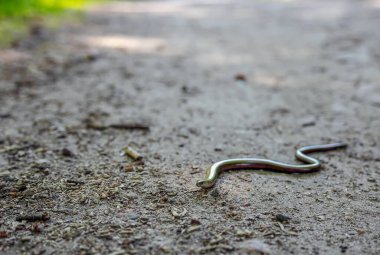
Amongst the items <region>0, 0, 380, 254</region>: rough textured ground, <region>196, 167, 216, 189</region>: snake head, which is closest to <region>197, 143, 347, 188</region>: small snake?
<region>0, 0, 380, 254</region>: rough textured ground

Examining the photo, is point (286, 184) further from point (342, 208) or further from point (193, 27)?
point (193, 27)

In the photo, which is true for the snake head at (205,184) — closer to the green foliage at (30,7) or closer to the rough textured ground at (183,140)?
the rough textured ground at (183,140)

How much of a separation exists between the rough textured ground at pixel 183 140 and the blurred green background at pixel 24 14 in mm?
339

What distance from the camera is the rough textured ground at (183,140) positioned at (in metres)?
2.29

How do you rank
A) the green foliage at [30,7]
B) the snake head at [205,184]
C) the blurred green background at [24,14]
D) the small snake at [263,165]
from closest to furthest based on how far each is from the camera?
the snake head at [205,184]
the small snake at [263,165]
the blurred green background at [24,14]
the green foliage at [30,7]

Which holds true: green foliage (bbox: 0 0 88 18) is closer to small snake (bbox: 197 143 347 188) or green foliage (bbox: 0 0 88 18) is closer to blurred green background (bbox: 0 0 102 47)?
blurred green background (bbox: 0 0 102 47)

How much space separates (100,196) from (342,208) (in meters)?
1.44

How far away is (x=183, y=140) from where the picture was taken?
12.0 feet

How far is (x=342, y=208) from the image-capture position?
2584 mm

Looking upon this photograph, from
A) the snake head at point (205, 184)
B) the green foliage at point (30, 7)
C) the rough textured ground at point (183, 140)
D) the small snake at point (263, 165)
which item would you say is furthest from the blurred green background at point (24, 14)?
the snake head at point (205, 184)

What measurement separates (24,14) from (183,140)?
6129 mm

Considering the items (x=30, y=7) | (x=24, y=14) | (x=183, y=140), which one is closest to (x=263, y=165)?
(x=183, y=140)

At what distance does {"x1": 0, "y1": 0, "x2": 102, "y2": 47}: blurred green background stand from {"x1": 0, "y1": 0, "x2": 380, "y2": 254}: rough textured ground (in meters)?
0.34

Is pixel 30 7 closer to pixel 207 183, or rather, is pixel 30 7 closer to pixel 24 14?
pixel 24 14
